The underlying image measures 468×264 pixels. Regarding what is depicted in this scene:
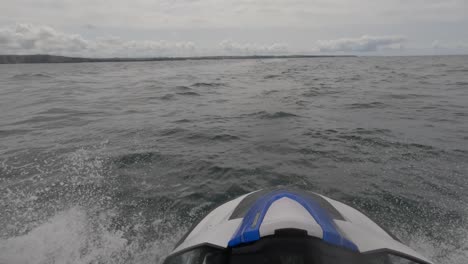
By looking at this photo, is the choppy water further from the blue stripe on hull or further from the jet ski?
the blue stripe on hull

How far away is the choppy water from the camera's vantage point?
4.86 m

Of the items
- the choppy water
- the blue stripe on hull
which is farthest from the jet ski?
the choppy water

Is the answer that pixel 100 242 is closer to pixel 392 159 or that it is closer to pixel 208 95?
pixel 392 159

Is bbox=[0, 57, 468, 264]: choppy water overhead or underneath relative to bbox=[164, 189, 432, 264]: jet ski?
underneath

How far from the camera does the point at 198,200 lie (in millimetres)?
6082

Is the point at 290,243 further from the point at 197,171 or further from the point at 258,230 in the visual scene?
the point at 197,171

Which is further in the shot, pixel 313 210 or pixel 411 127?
pixel 411 127

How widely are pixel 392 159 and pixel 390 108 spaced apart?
6.92 m

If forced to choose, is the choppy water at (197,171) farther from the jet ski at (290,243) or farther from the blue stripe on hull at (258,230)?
the blue stripe on hull at (258,230)

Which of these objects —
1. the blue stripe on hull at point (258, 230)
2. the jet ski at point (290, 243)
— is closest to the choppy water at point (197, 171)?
the jet ski at point (290, 243)

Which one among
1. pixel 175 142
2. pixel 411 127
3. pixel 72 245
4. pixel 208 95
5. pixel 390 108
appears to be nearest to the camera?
pixel 72 245

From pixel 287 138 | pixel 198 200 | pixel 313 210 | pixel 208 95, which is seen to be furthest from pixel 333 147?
pixel 208 95

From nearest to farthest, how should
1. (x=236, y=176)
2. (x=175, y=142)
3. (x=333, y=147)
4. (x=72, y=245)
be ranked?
1. (x=72, y=245)
2. (x=236, y=176)
3. (x=333, y=147)
4. (x=175, y=142)

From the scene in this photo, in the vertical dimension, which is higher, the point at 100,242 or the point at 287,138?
the point at 287,138
